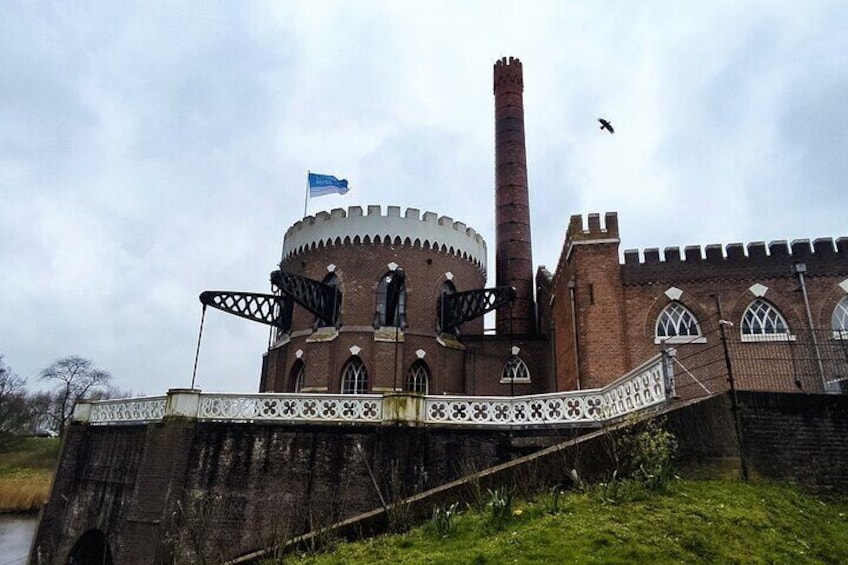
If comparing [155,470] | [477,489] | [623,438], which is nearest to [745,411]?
[623,438]

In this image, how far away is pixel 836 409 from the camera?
962 cm

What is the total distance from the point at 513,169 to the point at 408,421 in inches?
847

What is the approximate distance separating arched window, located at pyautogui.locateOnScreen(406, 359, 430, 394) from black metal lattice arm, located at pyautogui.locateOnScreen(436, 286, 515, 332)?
1994 mm

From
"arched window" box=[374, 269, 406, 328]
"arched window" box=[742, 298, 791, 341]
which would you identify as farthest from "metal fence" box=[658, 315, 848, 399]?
"arched window" box=[374, 269, 406, 328]

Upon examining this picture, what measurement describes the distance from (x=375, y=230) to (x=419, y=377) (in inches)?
278

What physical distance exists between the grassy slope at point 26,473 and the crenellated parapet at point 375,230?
2233 centimetres

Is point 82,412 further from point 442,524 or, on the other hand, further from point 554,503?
point 554,503

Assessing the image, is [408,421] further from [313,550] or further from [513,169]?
[513,169]

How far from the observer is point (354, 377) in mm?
24406

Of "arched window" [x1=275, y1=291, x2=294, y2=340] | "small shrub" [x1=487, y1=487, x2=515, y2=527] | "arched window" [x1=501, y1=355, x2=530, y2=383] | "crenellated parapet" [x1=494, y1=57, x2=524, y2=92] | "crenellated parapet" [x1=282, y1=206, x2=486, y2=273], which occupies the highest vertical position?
"crenellated parapet" [x1=494, y1=57, x2=524, y2=92]

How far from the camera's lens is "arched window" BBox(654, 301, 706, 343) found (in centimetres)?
1947

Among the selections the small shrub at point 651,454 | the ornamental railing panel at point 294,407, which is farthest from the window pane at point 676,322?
the small shrub at point 651,454

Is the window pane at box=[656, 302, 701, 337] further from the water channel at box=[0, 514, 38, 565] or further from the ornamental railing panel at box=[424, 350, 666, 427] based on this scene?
the water channel at box=[0, 514, 38, 565]

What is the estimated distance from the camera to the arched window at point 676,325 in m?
19.5
